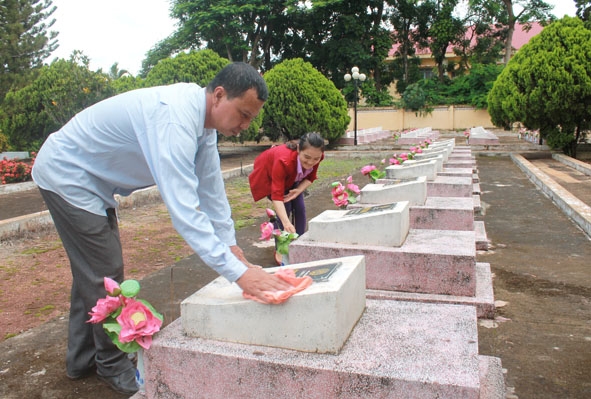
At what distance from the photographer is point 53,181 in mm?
1974

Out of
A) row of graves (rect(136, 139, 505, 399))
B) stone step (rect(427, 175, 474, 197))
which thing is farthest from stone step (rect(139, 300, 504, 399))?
stone step (rect(427, 175, 474, 197))

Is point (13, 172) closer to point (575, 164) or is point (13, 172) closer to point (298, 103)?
point (298, 103)

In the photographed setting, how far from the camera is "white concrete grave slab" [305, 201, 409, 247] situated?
316cm

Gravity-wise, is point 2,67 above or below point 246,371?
Result: above

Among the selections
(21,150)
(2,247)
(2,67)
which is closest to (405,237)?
(2,247)

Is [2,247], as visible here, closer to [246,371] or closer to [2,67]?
[246,371]

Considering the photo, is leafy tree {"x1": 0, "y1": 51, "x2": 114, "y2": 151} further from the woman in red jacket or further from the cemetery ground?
the woman in red jacket

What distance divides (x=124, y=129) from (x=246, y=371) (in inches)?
39.8

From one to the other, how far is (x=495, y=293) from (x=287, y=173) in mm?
1761

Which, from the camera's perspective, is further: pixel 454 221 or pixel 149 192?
pixel 149 192

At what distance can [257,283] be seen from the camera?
→ 1.69 metres

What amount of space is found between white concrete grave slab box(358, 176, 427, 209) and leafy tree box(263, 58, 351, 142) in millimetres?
12422

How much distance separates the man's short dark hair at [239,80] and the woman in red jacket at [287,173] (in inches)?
75.0

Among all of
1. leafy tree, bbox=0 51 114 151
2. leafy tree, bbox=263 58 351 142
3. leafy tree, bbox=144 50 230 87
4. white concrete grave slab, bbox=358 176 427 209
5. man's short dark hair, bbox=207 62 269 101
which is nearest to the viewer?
man's short dark hair, bbox=207 62 269 101
